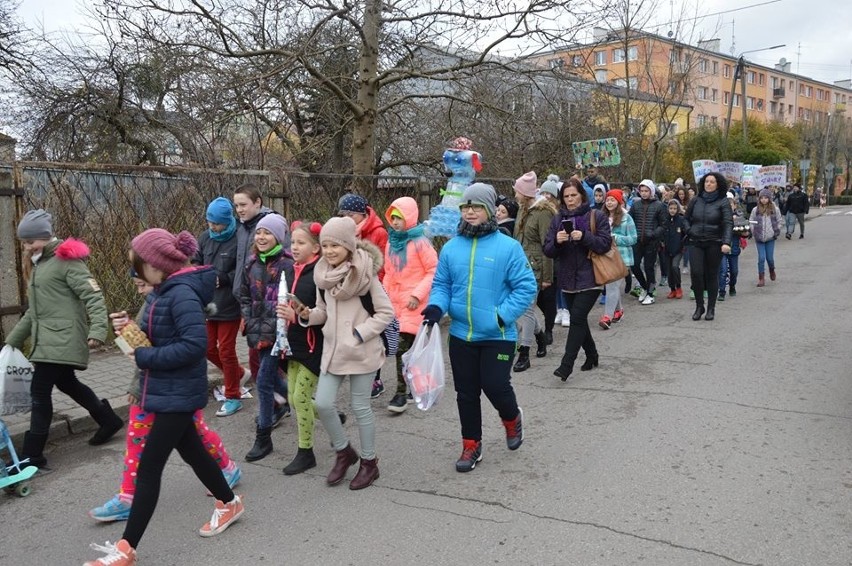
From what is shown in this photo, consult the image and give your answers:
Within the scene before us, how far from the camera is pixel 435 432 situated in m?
4.96

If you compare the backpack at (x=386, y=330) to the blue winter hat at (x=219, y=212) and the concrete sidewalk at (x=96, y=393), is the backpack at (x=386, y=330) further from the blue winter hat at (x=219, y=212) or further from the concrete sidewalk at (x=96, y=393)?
the concrete sidewalk at (x=96, y=393)

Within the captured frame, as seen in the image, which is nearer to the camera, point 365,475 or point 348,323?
point 348,323

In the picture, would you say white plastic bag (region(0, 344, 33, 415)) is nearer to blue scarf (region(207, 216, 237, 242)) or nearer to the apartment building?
blue scarf (region(207, 216, 237, 242))

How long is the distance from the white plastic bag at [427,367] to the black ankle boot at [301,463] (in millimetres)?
755

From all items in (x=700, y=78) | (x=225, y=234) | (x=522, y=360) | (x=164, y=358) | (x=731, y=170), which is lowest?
(x=522, y=360)

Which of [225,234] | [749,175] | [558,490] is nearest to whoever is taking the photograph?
[558,490]

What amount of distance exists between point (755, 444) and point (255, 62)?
919cm

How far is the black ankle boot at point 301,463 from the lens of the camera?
422 centimetres

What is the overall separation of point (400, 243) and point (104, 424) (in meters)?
2.48

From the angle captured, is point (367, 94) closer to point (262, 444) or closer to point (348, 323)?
point (262, 444)

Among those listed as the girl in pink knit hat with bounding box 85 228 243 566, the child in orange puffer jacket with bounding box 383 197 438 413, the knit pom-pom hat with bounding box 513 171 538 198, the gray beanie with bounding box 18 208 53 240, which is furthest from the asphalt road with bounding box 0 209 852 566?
the knit pom-pom hat with bounding box 513 171 538 198

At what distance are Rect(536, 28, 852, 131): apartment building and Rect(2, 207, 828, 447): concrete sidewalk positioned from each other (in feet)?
28.3

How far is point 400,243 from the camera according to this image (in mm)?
5285

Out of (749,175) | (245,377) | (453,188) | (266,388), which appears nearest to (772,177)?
(749,175)
